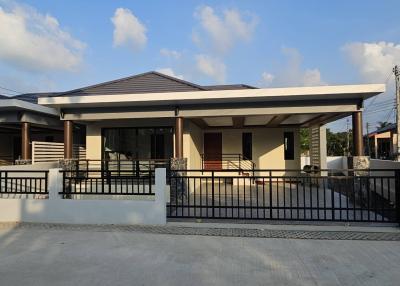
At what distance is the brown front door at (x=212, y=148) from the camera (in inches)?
698

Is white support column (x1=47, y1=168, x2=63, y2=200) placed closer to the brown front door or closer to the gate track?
the gate track

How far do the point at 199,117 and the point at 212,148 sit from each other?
6.55 metres

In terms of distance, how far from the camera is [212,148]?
17953 millimetres

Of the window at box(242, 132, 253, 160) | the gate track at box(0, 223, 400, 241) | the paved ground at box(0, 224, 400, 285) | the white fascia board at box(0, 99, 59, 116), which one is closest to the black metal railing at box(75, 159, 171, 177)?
the white fascia board at box(0, 99, 59, 116)

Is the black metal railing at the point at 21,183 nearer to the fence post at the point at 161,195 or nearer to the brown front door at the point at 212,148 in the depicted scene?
the fence post at the point at 161,195

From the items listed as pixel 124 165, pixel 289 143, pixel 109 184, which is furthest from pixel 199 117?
pixel 289 143

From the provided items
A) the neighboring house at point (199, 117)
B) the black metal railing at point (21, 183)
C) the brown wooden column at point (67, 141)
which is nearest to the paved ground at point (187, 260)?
the black metal railing at point (21, 183)

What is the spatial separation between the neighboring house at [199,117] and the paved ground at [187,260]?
16.5 ft

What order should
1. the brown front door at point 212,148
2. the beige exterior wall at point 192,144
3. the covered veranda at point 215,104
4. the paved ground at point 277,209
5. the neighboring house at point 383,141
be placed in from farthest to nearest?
the neighboring house at point 383,141 < the brown front door at point 212,148 < the beige exterior wall at point 192,144 < the covered veranda at point 215,104 < the paved ground at point 277,209

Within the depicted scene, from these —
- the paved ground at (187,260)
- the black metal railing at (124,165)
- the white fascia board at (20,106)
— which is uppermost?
the white fascia board at (20,106)

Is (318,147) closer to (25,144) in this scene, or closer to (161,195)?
(161,195)

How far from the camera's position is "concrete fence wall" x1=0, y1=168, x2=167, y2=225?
7168 millimetres

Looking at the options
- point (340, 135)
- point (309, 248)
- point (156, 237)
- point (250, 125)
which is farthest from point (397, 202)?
point (340, 135)

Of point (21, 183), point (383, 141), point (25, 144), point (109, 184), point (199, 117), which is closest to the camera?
point (109, 184)
